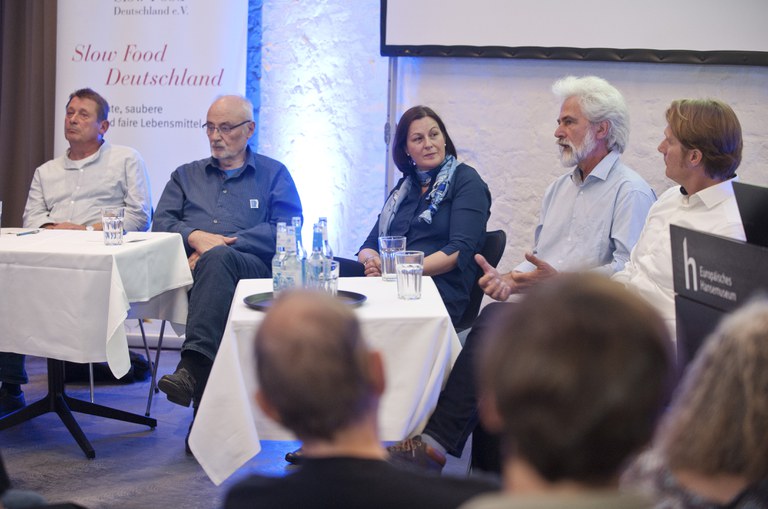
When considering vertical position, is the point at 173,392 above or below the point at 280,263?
below

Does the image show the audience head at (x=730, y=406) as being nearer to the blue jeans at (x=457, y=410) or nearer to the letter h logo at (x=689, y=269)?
the letter h logo at (x=689, y=269)

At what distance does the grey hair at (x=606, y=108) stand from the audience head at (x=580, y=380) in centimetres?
282

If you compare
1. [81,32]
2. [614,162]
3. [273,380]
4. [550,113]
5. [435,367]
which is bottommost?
[435,367]

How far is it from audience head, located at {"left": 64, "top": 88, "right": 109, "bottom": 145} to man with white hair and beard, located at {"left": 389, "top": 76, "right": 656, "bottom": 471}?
2206 millimetres

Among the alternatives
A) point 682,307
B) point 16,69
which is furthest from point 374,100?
point 682,307

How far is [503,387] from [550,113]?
3.82m

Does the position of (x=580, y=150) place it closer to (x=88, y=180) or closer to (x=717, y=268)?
(x=717, y=268)

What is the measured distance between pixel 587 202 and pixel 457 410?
48.2 inches

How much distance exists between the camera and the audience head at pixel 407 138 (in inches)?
150

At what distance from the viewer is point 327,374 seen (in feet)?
3.55

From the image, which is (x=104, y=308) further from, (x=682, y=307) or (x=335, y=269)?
(x=682, y=307)

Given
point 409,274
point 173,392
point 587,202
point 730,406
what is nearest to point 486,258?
point 587,202

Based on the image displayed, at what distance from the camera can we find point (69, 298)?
123 inches

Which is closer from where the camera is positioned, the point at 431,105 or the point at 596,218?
the point at 596,218
